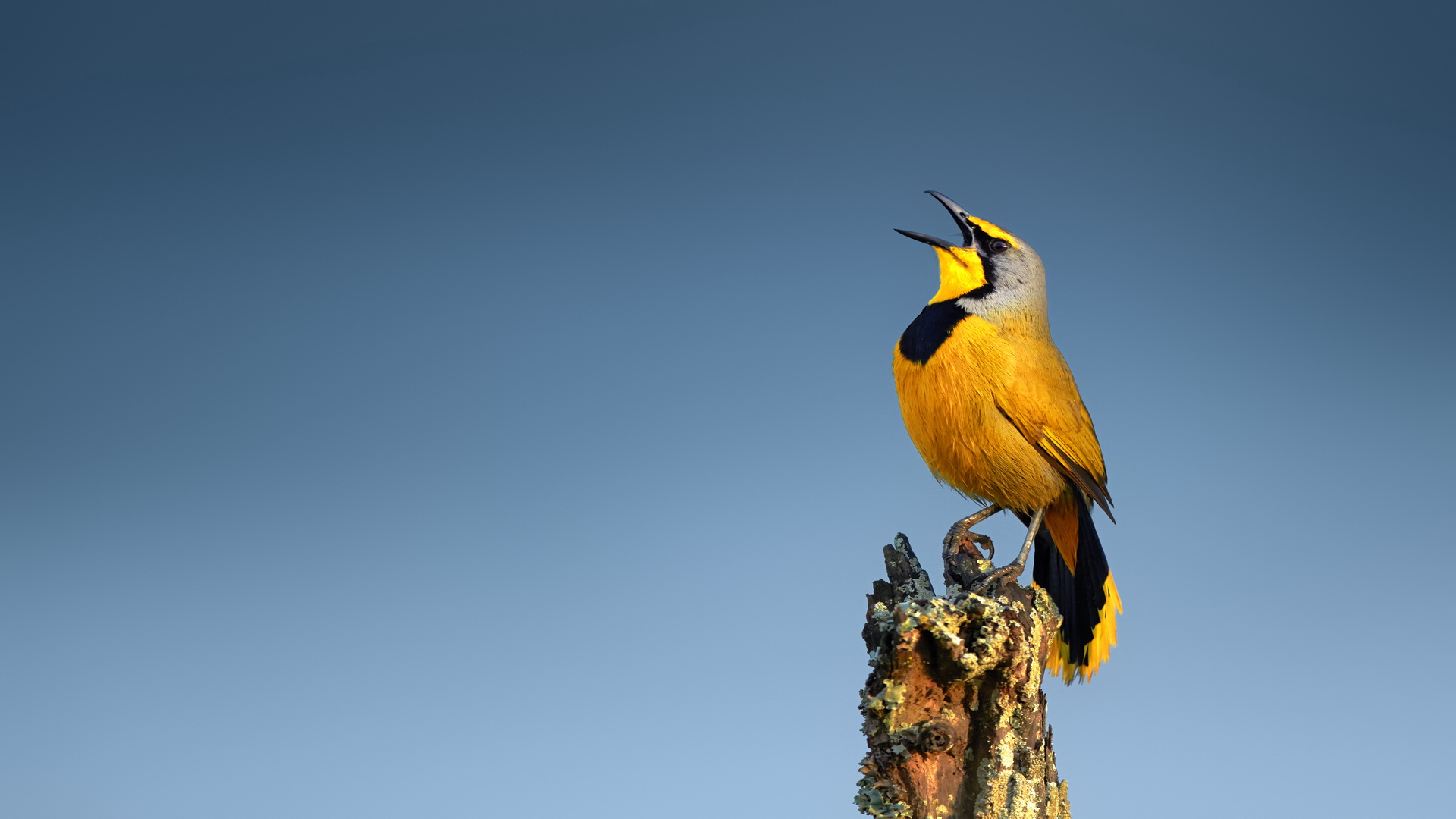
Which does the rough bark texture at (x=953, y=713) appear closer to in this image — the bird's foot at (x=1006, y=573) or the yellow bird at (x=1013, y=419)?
the bird's foot at (x=1006, y=573)

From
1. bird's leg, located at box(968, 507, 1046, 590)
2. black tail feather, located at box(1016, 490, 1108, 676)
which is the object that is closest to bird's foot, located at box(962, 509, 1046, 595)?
bird's leg, located at box(968, 507, 1046, 590)

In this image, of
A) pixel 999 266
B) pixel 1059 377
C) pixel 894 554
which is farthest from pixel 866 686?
pixel 999 266

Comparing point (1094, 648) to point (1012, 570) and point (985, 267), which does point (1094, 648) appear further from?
point (985, 267)

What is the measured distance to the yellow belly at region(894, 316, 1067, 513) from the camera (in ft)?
12.1

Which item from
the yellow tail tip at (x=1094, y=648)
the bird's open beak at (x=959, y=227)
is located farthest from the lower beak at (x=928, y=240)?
the yellow tail tip at (x=1094, y=648)

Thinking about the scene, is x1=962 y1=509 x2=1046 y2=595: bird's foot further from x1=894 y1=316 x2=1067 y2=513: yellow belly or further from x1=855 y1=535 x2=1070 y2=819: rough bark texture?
x1=855 y1=535 x2=1070 y2=819: rough bark texture

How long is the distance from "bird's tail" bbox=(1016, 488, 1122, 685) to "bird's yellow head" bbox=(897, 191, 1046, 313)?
720mm

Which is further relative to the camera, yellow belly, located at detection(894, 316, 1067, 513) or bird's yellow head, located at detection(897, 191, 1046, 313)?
bird's yellow head, located at detection(897, 191, 1046, 313)

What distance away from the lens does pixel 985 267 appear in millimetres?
3984

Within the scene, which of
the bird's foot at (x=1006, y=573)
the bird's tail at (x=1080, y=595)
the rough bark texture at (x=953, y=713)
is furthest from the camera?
the bird's tail at (x=1080, y=595)

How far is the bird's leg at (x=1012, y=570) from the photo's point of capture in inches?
143

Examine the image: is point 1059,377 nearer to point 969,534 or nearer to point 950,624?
point 969,534

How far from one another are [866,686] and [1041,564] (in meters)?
1.09

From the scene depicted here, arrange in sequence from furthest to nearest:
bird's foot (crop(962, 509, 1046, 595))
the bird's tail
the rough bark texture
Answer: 1. the bird's tail
2. bird's foot (crop(962, 509, 1046, 595))
3. the rough bark texture
